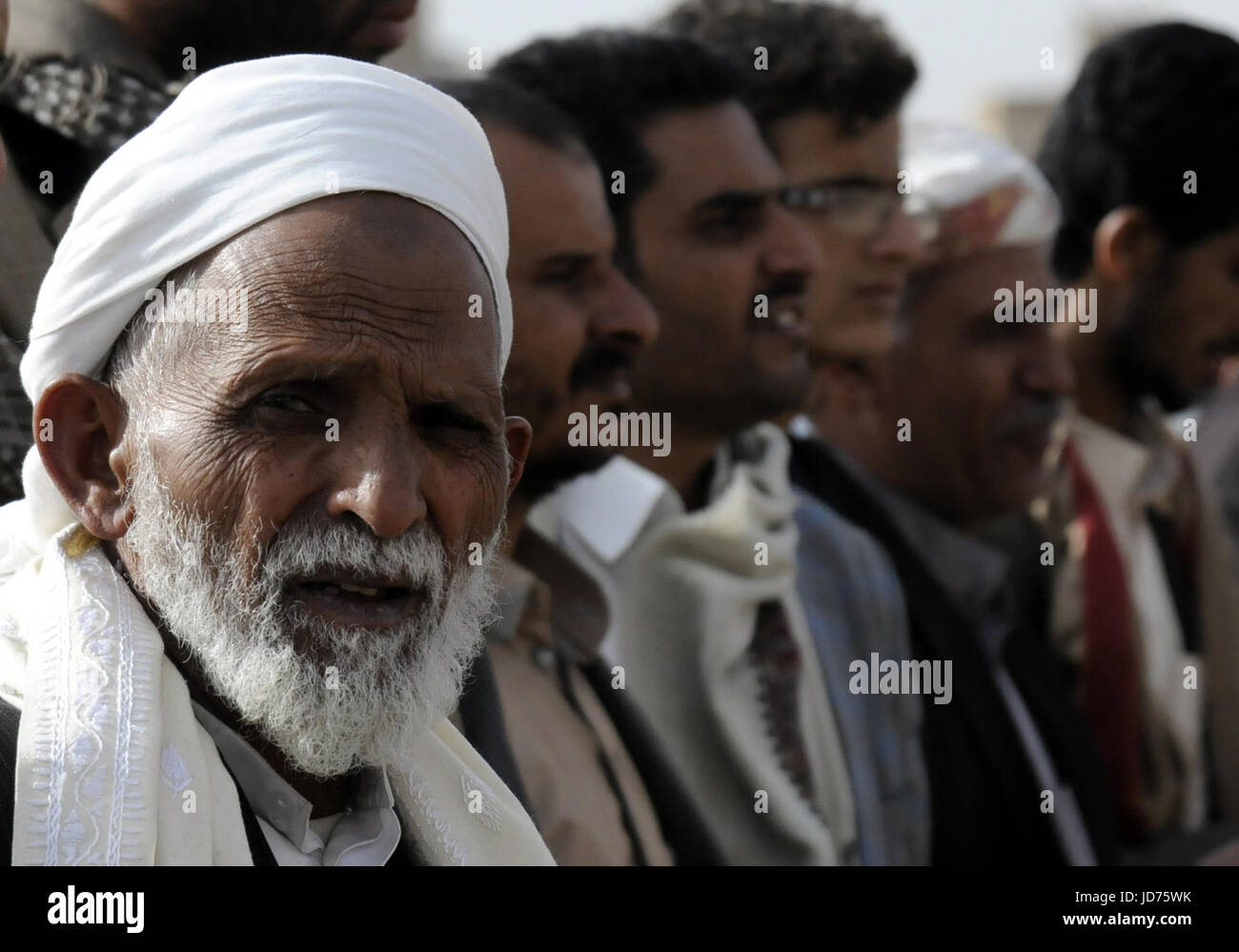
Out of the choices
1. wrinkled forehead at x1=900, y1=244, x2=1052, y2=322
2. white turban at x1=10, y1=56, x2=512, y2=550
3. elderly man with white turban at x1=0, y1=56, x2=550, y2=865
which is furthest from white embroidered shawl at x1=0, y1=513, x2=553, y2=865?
wrinkled forehead at x1=900, y1=244, x2=1052, y2=322

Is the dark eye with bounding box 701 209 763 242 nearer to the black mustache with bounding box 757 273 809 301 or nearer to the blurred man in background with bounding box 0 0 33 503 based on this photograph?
the black mustache with bounding box 757 273 809 301

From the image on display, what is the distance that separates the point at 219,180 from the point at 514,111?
165 cm

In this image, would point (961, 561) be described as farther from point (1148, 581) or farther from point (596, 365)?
point (596, 365)

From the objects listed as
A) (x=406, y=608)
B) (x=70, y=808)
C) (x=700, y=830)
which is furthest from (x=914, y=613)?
(x=70, y=808)

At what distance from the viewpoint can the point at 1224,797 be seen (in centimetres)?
652

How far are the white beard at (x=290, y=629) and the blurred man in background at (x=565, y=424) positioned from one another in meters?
1.14

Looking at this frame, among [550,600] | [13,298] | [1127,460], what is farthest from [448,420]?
[1127,460]

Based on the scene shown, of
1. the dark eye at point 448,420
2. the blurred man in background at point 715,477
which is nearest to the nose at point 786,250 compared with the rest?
the blurred man in background at point 715,477

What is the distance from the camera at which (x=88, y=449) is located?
2430mm

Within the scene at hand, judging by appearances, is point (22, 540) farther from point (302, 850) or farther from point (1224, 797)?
point (1224, 797)

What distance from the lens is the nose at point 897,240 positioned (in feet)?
18.1

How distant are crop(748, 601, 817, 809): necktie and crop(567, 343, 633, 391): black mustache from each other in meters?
1.03

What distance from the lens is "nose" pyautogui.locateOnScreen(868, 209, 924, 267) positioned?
552 cm
